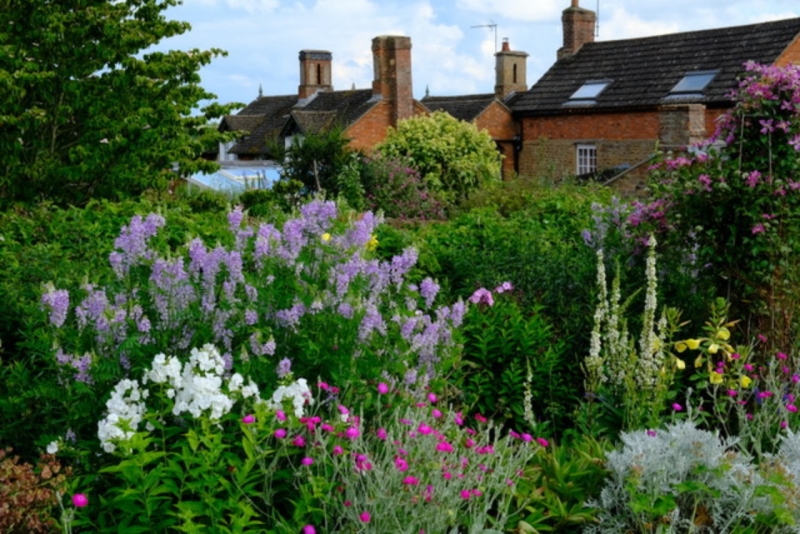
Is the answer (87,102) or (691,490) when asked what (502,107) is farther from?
(691,490)

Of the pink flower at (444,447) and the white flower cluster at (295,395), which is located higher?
the white flower cluster at (295,395)

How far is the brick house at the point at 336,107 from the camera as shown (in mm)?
38125

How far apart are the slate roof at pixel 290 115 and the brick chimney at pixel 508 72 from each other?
17.6 feet

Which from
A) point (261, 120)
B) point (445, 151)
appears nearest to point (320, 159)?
point (445, 151)

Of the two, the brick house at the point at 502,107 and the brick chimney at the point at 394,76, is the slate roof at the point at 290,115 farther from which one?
the brick house at the point at 502,107

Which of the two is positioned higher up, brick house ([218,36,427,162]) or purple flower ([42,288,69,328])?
brick house ([218,36,427,162])

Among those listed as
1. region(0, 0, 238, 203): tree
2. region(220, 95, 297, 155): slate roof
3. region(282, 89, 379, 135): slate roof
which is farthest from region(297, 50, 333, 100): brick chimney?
region(0, 0, 238, 203): tree

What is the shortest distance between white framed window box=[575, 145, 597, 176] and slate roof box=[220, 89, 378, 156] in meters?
7.95

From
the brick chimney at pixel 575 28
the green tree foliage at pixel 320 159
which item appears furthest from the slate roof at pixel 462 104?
the green tree foliage at pixel 320 159

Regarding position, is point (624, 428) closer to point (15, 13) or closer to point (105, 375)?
point (105, 375)

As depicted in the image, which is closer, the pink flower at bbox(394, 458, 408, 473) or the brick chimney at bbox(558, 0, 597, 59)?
the pink flower at bbox(394, 458, 408, 473)

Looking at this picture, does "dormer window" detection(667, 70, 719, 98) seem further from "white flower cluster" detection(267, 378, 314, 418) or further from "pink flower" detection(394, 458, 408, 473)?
"pink flower" detection(394, 458, 408, 473)

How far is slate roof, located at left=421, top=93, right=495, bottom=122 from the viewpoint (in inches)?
1532

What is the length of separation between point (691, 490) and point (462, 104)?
37.6 m
